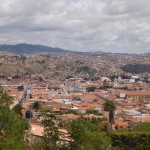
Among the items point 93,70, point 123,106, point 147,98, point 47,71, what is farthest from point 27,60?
point 123,106

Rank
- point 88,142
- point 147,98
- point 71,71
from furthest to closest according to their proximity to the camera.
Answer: point 71,71, point 147,98, point 88,142

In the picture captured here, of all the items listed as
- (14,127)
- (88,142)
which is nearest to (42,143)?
(88,142)

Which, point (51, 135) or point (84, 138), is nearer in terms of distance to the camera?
point (51, 135)

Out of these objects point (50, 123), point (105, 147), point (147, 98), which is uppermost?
point (50, 123)

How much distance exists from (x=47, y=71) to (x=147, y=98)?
88198 millimetres

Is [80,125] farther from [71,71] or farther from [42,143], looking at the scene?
[71,71]

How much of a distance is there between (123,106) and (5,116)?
195ft

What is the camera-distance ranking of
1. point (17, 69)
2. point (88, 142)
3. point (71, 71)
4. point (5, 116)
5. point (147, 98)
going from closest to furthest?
1. point (88, 142)
2. point (5, 116)
3. point (147, 98)
4. point (17, 69)
5. point (71, 71)

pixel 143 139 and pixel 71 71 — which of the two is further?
pixel 71 71

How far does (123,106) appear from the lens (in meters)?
80.7

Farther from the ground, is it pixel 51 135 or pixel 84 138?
pixel 51 135

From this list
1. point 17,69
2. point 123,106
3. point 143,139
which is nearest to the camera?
point 143,139

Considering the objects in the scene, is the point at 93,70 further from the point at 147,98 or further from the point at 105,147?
the point at 105,147

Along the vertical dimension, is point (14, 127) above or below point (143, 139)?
above
